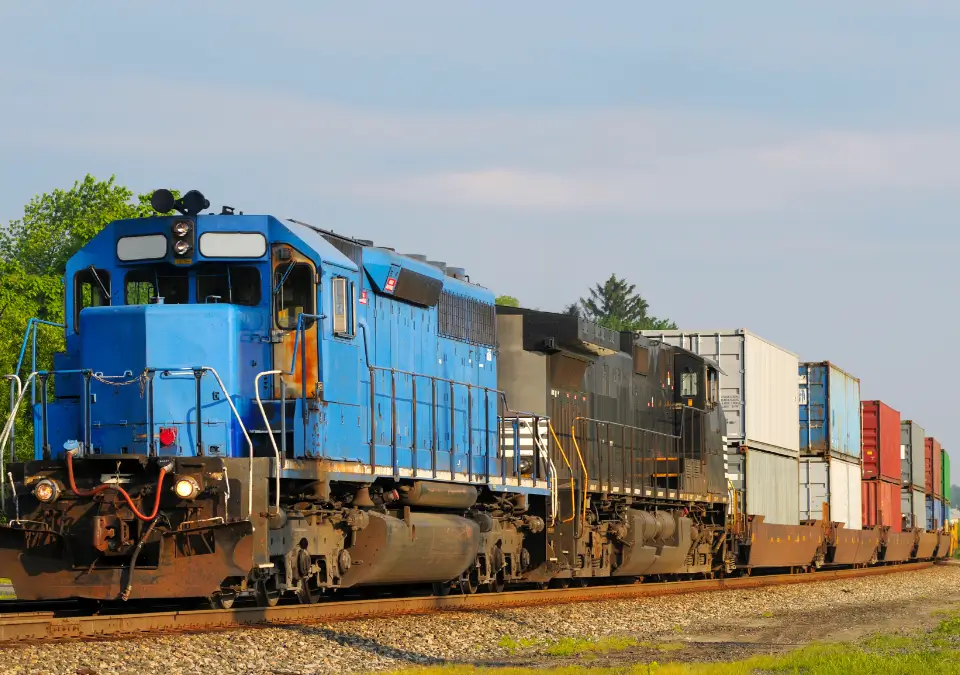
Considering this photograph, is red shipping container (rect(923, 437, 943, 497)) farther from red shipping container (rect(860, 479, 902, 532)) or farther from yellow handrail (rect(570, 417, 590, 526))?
yellow handrail (rect(570, 417, 590, 526))

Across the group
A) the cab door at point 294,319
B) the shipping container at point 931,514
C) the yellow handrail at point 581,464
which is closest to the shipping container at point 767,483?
the yellow handrail at point 581,464

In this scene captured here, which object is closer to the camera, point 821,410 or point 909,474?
point 821,410

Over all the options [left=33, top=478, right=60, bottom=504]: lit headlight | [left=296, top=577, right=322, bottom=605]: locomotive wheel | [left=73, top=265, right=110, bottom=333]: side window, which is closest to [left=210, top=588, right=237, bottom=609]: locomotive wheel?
[left=296, top=577, right=322, bottom=605]: locomotive wheel

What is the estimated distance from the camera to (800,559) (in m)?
27.8

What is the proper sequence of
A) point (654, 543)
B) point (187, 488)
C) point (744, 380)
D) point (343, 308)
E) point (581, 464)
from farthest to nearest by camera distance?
point (744, 380), point (654, 543), point (581, 464), point (343, 308), point (187, 488)

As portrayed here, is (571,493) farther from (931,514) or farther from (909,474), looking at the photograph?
(931,514)

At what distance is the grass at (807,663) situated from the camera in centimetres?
905

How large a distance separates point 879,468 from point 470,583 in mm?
21344

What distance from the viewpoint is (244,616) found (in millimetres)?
11734

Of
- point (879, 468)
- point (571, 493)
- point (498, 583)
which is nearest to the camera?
point (498, 583)

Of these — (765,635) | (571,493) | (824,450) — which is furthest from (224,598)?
(824,450)

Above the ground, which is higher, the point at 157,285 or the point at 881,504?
the point at 157,285

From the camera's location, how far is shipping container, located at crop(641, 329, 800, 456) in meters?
26.0

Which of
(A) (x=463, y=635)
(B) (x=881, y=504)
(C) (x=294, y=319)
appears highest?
(C) (x=294, y=319)
